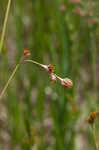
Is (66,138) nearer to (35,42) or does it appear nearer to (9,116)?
(9,116)

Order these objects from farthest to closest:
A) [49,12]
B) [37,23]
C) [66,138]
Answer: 1. [49,12]
2. [37,23]
3. [66,138]

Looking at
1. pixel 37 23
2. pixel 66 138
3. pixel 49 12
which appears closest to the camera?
pixel 66 138

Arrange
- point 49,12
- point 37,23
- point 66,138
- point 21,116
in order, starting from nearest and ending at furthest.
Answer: point 66,138
point 21,116
point 37,23
point 49,12

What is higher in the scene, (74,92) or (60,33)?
(60,33)

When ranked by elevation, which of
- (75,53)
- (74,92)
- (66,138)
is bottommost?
(66,138)

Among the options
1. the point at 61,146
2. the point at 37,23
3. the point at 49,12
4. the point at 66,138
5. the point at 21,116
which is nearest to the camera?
the point at 61,146

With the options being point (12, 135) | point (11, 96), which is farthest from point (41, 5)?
point (12, 135)

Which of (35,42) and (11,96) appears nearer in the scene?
(11,96)

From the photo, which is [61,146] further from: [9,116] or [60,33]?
[60,33]

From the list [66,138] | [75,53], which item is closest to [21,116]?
[66,138]
